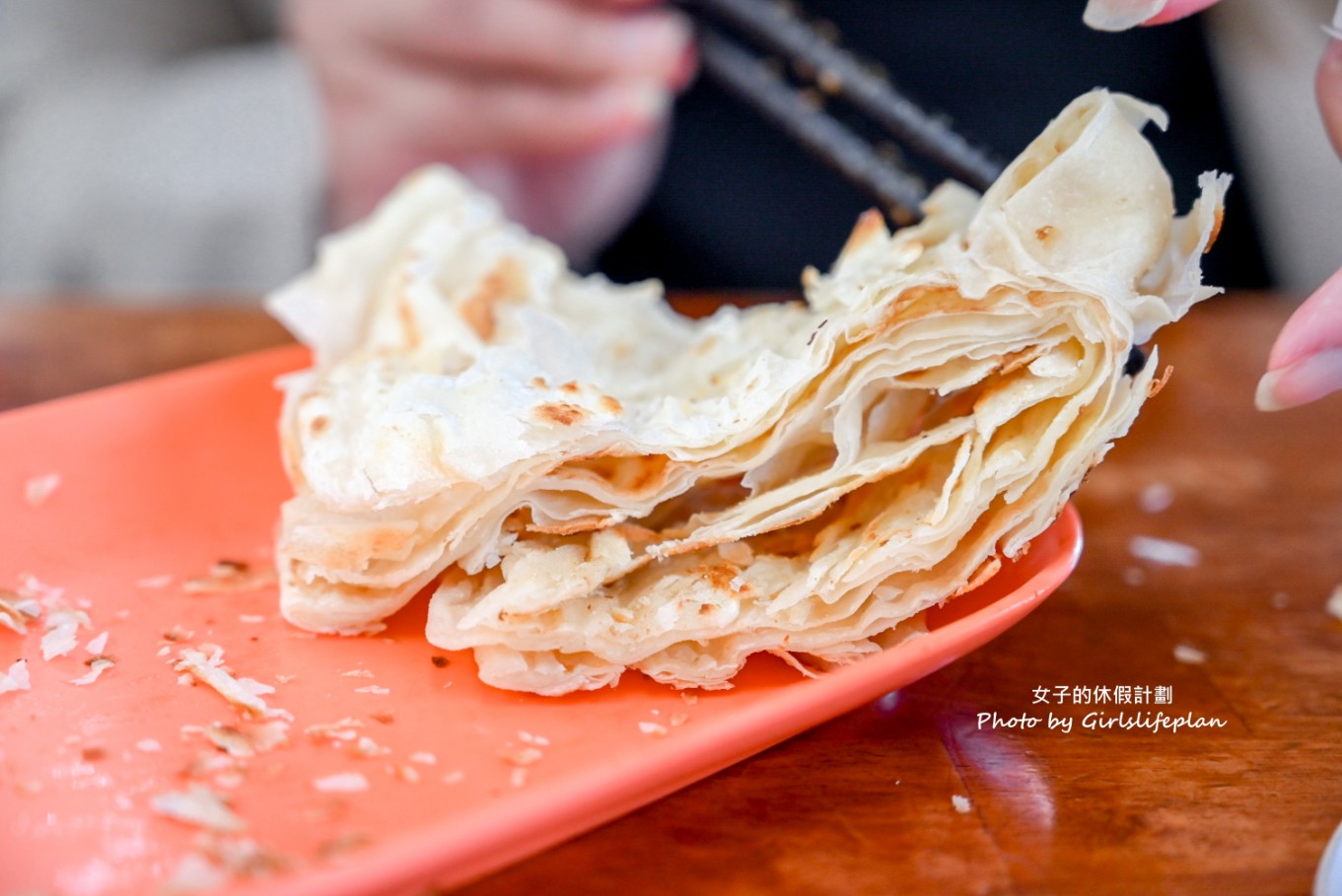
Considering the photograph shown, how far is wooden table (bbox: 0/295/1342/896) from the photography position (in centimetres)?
63

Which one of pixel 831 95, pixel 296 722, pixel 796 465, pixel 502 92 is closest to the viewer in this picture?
pixel 296 722

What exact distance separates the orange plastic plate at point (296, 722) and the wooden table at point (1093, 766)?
1.9 inches

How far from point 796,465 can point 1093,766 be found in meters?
0.29

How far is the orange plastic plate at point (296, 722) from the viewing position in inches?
21.7

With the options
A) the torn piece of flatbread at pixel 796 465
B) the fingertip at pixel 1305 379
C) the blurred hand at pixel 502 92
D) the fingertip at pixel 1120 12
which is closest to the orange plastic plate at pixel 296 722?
the torn piece of flatbread at pixel 796 465

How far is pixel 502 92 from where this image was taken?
1844mm

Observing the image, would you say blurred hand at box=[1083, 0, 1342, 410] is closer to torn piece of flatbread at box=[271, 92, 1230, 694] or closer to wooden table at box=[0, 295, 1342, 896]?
torn piece of flatbread at box=[271, 92, 1230, 694]

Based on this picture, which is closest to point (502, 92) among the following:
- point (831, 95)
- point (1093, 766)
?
point (831, 95)

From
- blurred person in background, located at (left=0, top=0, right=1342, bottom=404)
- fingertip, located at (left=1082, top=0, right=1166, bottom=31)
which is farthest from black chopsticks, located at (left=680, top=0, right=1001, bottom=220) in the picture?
blurred person in background, located at (left=0, top=0, right=1342, bottom=404)

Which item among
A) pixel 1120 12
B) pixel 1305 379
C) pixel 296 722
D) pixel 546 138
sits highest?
pixel 1120 12

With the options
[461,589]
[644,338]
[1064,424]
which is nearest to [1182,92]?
[644,338]

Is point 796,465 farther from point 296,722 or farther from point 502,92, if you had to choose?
point 502,92

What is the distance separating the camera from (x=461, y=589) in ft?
2.56

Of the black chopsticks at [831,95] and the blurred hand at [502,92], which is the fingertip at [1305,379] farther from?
the blurred hand at [502,92]
